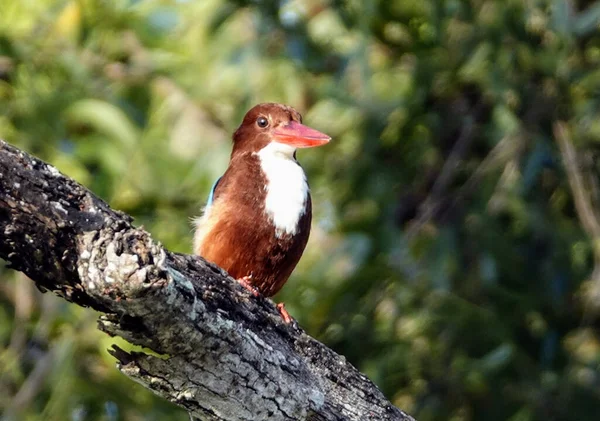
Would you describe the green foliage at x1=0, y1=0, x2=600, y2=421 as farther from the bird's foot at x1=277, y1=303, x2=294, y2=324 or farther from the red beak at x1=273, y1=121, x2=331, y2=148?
the bird's foot at x1=277, y1=303, x2=294, y2=324

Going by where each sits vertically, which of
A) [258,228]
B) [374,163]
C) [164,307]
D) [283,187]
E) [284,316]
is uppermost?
[374,163]

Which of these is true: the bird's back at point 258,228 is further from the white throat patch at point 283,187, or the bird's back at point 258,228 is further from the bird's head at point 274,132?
the bird's head at point 274,132

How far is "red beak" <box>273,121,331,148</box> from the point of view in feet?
13.4

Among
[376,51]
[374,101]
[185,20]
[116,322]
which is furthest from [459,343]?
[116,322]

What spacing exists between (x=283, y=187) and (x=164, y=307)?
1.75 meters

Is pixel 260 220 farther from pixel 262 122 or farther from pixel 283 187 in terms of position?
pixel 262 122

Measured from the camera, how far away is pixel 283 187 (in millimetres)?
3885

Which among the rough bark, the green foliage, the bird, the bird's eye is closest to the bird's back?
the bird

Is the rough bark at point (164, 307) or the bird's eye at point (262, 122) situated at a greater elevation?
the bird's eye at point (262, 122)

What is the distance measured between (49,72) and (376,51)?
6.86 ft

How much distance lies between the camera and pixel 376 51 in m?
6.98

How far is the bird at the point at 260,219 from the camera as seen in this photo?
3742 mm

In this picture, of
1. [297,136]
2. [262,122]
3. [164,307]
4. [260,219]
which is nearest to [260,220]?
[260,219]

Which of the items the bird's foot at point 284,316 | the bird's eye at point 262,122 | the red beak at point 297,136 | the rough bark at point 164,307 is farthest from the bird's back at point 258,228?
the rough bark at point 164,307
